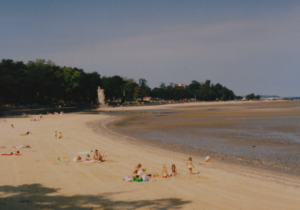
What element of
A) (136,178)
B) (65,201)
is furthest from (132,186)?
(65,201)

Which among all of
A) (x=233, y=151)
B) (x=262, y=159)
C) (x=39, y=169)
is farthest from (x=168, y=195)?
(x=233, y=151)

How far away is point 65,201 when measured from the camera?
10.1 m

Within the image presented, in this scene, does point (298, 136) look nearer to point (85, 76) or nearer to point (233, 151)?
point (233, 151)

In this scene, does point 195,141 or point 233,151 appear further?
point 195,141

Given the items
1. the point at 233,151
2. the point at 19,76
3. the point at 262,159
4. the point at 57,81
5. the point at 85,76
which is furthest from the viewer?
the point at 85,76

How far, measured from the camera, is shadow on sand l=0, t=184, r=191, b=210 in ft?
31.6

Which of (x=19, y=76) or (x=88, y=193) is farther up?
(x=19, y=76)

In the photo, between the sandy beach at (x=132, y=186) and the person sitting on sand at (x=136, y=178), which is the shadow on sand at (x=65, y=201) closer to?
the sandy beach at (x=132, y=186)

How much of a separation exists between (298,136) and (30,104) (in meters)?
107

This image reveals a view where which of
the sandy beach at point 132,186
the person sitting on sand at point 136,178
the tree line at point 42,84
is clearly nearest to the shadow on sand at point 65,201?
the sandy beach at point 132,186

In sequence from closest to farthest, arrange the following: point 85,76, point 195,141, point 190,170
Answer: point 190,170 → point 195,141 → point 85,76

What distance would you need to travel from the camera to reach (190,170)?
1419 centimetres

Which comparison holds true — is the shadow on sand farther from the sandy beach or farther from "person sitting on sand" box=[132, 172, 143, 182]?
"person sitting on sand" box=[132, 172, 143, 182]


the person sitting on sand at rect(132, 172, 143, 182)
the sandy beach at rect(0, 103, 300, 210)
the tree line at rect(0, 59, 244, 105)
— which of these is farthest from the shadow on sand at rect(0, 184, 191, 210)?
the tree line at rect(0, 59, 244, 105)
